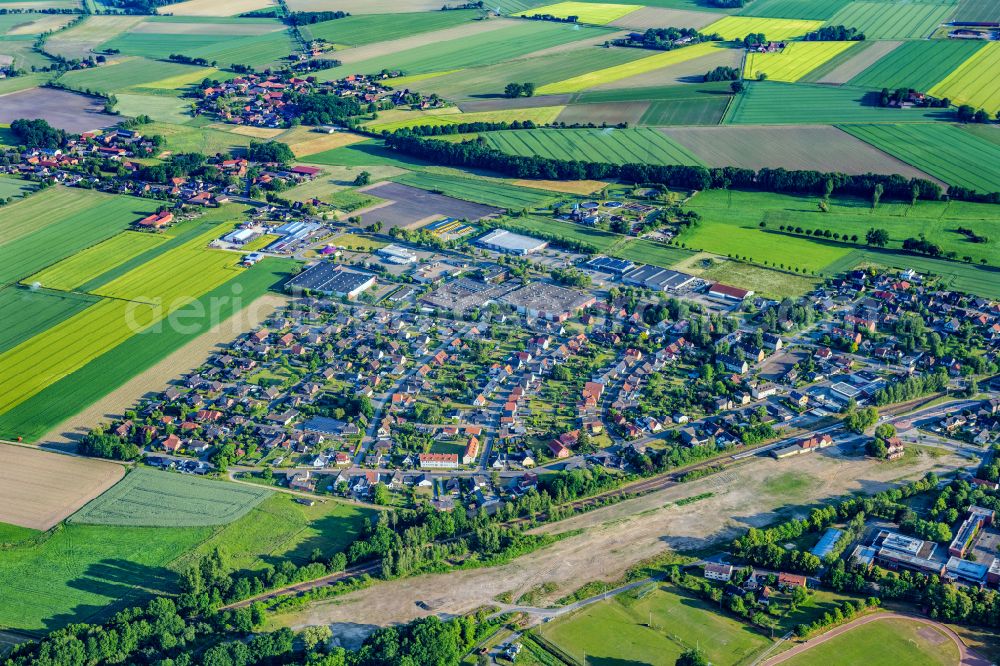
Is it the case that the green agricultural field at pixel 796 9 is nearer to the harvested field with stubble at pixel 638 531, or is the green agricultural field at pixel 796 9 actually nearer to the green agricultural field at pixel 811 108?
the green agricultural field at pixel 811 108

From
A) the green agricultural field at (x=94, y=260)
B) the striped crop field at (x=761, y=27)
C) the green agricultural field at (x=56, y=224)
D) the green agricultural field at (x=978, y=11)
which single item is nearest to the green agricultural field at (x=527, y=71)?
the striped crop field at (x=761, y=27)

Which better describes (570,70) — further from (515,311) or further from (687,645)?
(687,645)

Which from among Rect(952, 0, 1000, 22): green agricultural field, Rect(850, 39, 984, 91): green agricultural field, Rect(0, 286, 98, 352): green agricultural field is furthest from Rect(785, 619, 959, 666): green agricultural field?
Rect(952, 0, 1000, 22): green agricultural field

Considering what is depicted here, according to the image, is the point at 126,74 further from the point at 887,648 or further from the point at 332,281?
the point at 887,648

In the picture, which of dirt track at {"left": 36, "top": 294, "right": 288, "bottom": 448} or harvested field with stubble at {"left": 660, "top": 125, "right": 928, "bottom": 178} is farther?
harvested field with stubble at {"left": 660, "top": 125, "right": 928, "bottom": 178}

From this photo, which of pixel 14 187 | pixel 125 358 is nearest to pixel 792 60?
pixel 14 187

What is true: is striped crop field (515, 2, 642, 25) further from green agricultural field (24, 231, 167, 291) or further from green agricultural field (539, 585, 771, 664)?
green agricultural field (539, 585, 771, 664)
